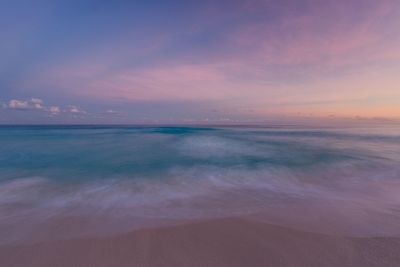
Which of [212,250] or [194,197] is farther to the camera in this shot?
[194,197]

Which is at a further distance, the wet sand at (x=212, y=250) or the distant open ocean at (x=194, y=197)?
the distant open ocean at (x=194, y=197)

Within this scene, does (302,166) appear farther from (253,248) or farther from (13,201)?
(13,201)

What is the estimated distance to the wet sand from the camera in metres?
3.18

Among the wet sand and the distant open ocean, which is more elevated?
the wet sand

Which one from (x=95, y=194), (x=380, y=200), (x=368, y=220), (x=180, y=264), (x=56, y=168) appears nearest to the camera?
(x=180, y=264)

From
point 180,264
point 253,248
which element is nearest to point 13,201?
point 180,264

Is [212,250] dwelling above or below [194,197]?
above

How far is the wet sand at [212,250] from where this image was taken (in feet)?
10.4

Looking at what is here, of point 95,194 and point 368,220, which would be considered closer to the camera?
point 368,220

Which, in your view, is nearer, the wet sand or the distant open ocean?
the wet sand

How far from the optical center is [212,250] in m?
3.43

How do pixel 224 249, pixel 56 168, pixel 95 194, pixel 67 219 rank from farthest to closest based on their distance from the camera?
pixel 56 168 < pixel 95 194 < pixel 67 219 < pixel 224 249

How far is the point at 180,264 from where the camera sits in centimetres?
315

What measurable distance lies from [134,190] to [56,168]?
6.72m
